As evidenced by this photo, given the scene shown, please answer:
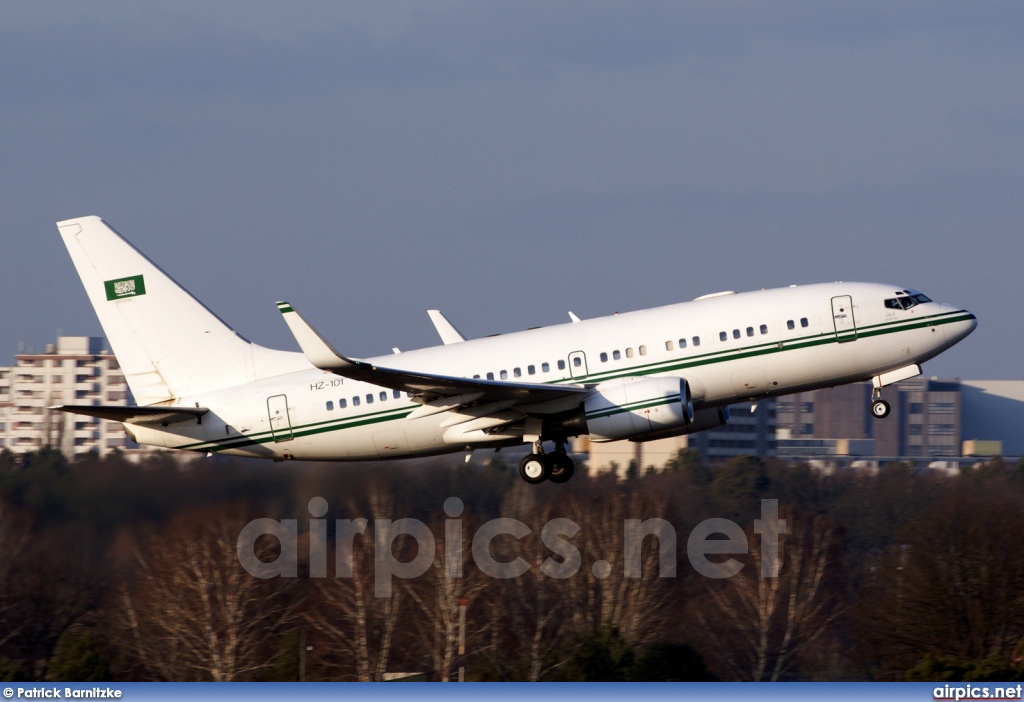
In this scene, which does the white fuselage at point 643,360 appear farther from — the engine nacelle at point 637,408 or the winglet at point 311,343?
the winglet at point 311,343

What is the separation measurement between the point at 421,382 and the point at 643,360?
18.9 ft

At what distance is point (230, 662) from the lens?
55562mm

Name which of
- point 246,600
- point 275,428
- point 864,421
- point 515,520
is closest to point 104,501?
point 246,600

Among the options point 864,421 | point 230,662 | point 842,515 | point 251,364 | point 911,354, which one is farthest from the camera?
point 864,421

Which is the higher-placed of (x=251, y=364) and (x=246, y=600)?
(x=251, y=364)

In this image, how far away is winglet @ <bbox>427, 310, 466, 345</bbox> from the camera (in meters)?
40.0

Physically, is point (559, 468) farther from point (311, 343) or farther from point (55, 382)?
point (55, 382)

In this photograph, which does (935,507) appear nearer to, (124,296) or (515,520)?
(515,520)

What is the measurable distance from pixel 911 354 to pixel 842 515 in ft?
174

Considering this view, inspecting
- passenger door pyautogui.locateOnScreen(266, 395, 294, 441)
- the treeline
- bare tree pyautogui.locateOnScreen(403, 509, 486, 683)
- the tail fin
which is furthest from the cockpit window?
bare tree pyautogui.locateOnScreen(403, 509, 486, 683)

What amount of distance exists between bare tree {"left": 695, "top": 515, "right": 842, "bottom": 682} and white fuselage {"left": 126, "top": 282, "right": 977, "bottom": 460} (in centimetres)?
3410

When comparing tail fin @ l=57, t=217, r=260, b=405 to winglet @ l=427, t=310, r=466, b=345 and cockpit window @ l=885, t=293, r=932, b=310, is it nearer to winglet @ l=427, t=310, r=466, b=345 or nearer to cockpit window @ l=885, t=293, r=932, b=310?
winglet @ l=427, t=310, r=466, b=345

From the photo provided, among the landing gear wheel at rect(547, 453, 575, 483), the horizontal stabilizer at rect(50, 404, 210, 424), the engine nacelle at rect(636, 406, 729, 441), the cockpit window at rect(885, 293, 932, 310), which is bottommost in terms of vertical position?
the landing gear wheel at rect(547, 453, 575, 483)

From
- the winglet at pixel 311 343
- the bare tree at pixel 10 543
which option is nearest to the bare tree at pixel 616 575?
the bare tree at pixel 10 543
